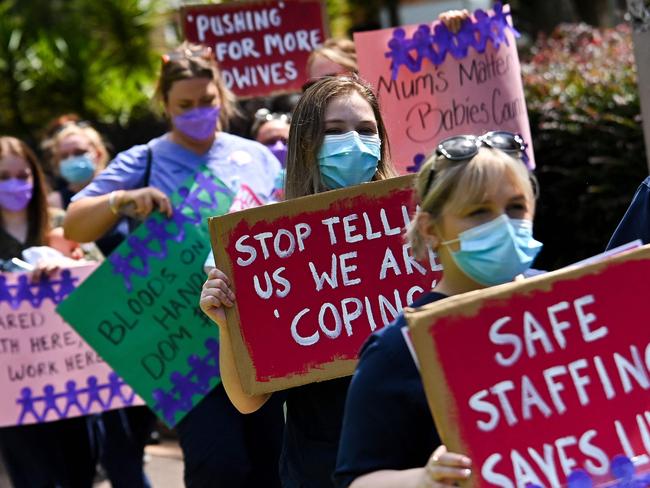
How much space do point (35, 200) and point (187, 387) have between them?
1.80 m

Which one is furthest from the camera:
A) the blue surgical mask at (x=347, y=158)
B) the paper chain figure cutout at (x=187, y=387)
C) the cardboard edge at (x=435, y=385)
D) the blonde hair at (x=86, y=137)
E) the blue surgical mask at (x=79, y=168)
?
the blonde hair at (x=86, y=137)

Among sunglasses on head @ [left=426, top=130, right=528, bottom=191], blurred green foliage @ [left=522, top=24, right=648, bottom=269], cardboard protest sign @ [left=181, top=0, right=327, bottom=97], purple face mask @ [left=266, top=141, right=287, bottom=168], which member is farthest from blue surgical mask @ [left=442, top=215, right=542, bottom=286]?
cardboard protest sign @ [left=181, top=0, right=327, bottom=97]

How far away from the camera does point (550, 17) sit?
41.5 feet

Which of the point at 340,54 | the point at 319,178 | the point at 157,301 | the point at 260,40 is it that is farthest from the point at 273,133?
the point at 319,178

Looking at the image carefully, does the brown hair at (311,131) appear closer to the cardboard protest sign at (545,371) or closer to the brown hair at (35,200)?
the cardboard protest sign at (545,371)

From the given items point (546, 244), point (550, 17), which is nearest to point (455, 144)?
point (546, 244)

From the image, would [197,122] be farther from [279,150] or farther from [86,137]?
[86,137]

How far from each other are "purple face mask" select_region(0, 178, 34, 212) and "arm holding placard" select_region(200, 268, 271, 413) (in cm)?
300

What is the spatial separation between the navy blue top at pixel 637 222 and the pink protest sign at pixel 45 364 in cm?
316

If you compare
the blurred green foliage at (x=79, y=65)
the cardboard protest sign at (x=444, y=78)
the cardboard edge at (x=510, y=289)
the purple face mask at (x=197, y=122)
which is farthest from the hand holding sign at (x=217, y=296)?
the blurred green foliage at (x=79, y=65)

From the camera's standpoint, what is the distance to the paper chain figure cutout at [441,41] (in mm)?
5055

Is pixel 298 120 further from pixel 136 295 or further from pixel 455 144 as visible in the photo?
pixel 136 295

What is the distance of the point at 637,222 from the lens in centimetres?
312

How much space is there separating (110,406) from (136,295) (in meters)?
1.08
